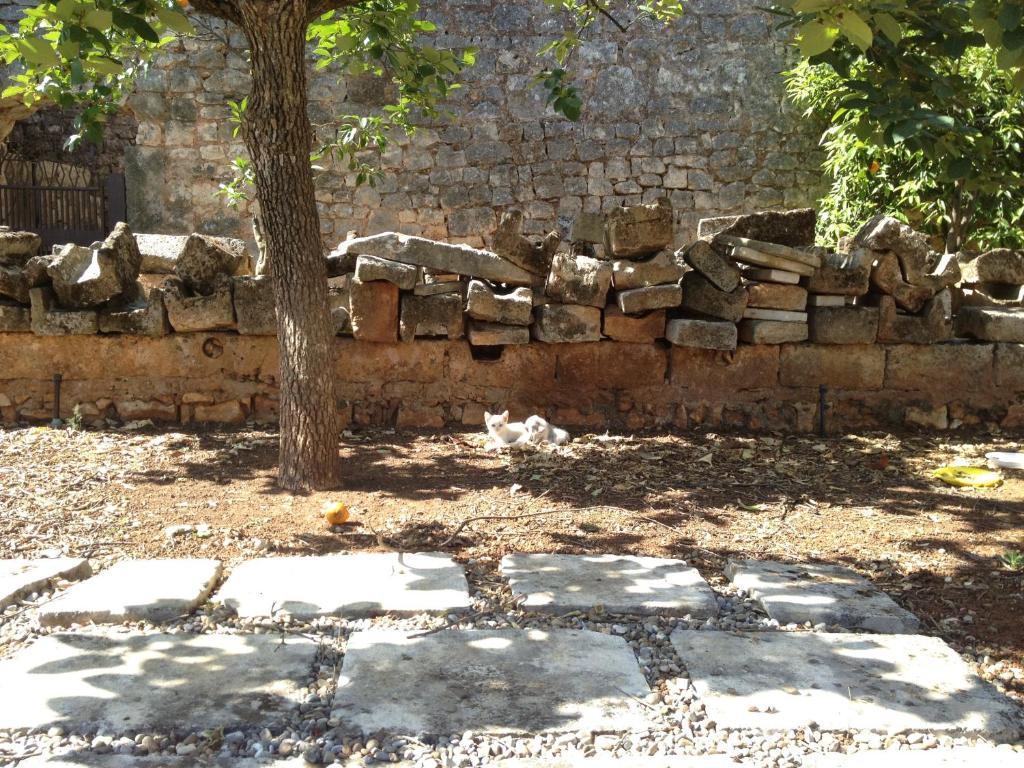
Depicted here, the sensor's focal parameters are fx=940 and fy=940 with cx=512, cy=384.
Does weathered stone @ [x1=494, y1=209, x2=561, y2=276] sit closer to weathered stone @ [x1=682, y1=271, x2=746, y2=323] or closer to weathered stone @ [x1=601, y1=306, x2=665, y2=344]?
weathered stone @ [x1=601, y1=306, x2=665, y2=344]

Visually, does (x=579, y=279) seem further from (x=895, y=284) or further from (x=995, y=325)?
(x=995, y=325)

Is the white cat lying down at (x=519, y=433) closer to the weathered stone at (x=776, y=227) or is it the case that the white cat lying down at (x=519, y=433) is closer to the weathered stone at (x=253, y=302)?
the weathered stone at (x=253, y=302)

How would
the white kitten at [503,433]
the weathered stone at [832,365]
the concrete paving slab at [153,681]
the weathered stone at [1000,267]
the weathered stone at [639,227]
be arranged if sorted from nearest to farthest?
the concrete paving slab at [153,681], the white kitten at [503,433], the weathered stone at [639,227], the weathered stone at [832,365], the weathered stone at [1000,267]

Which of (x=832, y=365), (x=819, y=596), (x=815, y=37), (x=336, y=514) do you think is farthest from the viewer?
(x=832, y=365)

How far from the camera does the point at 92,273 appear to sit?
6281 millimetres

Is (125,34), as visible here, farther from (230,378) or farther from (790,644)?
(790,644)

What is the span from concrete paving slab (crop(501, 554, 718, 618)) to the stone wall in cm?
787

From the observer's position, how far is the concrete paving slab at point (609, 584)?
3.51 m

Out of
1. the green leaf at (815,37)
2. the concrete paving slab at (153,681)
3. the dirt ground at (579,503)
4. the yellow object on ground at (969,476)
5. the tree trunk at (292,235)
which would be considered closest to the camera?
the concrete paving slab at (153,681)

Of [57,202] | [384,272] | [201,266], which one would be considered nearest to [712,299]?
[384,272]

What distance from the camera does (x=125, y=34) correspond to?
17.7 ft

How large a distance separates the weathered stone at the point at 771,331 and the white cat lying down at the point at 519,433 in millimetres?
1520

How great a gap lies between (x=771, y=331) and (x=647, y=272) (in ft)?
3.21

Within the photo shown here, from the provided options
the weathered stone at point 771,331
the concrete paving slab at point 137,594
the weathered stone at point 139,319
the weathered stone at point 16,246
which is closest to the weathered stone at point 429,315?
the weathered stone at point 139,319
